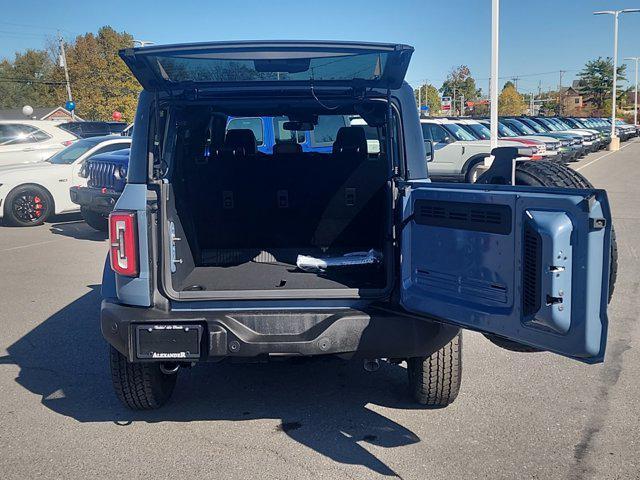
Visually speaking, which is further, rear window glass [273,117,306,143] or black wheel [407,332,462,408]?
rear window glass [273,117,306,143]

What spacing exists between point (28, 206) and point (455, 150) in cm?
1011

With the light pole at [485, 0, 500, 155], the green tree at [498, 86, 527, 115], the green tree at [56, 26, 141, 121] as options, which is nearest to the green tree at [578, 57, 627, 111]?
the green tree at [498, 86, 527, 115]

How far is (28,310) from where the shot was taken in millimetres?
7121

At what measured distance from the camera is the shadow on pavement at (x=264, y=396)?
4.07 meters

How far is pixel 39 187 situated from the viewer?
1325 centimetres

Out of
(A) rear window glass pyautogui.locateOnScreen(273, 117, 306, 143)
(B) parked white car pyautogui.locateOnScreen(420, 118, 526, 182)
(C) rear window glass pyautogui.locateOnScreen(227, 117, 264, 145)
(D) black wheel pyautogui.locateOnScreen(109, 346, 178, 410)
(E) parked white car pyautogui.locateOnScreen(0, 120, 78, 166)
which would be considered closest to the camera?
(D) black wheel pyautogui.locateOnScreen(109, 346, 178, 410)

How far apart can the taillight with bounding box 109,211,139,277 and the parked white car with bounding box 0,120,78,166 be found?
45.0 ft

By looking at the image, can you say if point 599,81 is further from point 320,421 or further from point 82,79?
point 320,421

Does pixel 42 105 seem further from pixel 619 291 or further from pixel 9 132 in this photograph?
pixel 619 291

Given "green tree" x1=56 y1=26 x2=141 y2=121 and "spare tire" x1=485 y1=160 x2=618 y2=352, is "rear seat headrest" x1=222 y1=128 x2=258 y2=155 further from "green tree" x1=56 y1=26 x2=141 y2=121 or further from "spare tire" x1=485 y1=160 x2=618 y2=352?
"green tree" x1=56 y1=26 x2=141 y2=121

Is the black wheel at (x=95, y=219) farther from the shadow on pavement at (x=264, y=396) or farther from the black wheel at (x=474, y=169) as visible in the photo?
the black wheel at (x=474, y=169)

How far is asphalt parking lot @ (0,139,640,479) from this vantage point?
12.1 feet

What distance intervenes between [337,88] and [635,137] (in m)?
57.3

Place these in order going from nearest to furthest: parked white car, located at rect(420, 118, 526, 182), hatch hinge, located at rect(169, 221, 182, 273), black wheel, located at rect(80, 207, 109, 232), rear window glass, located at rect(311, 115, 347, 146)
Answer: hatch hinge, located at rect(169, 221, 182, 273)
rear window glass, located at rect(311, 115, 347, 146)
black wheel, located at rect(80, 207, 109, 232)
parked white car, located at rect(420, 118, 526, 182)
